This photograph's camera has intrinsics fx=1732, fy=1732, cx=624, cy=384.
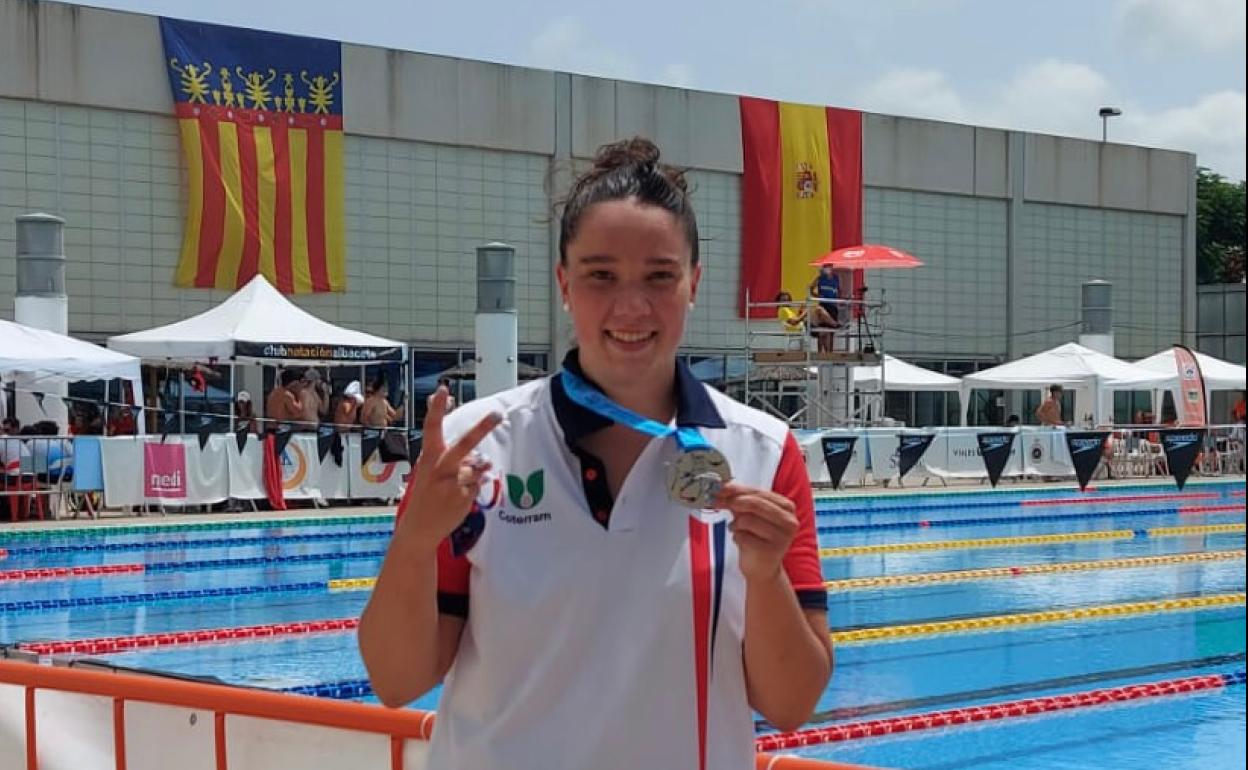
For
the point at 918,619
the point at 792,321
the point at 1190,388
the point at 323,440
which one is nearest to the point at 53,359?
the point at 323,440

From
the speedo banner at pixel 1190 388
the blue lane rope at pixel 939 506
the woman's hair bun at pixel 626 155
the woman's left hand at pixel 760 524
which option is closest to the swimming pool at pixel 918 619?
the blue lane rope at pixel 939 506

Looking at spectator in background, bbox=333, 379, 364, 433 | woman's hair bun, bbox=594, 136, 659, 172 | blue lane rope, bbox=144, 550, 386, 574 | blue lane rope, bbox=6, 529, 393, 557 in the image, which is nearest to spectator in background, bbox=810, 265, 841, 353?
spectator in background, bbox=333, 379, 364, 433

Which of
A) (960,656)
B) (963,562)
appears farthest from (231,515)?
(960,656)

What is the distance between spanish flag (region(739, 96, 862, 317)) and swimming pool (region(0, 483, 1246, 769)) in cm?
1342

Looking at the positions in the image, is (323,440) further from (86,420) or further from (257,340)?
(86,420)

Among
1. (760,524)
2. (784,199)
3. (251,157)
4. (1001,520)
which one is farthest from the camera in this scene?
(784,199)

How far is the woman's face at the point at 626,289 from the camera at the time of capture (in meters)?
2.11

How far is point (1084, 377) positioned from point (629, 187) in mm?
26242

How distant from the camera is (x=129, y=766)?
14.1 feet

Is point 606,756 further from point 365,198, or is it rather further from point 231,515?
point 365,198

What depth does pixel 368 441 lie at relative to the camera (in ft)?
63.0

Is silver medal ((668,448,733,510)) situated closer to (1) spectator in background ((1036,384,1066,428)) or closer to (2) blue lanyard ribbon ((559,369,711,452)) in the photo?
(2) blue lanyard ribbon ((559,369,711,452))

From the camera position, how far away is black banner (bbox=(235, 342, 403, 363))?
1898 centimetres

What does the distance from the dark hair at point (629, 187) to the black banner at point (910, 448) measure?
20219 millimetres
